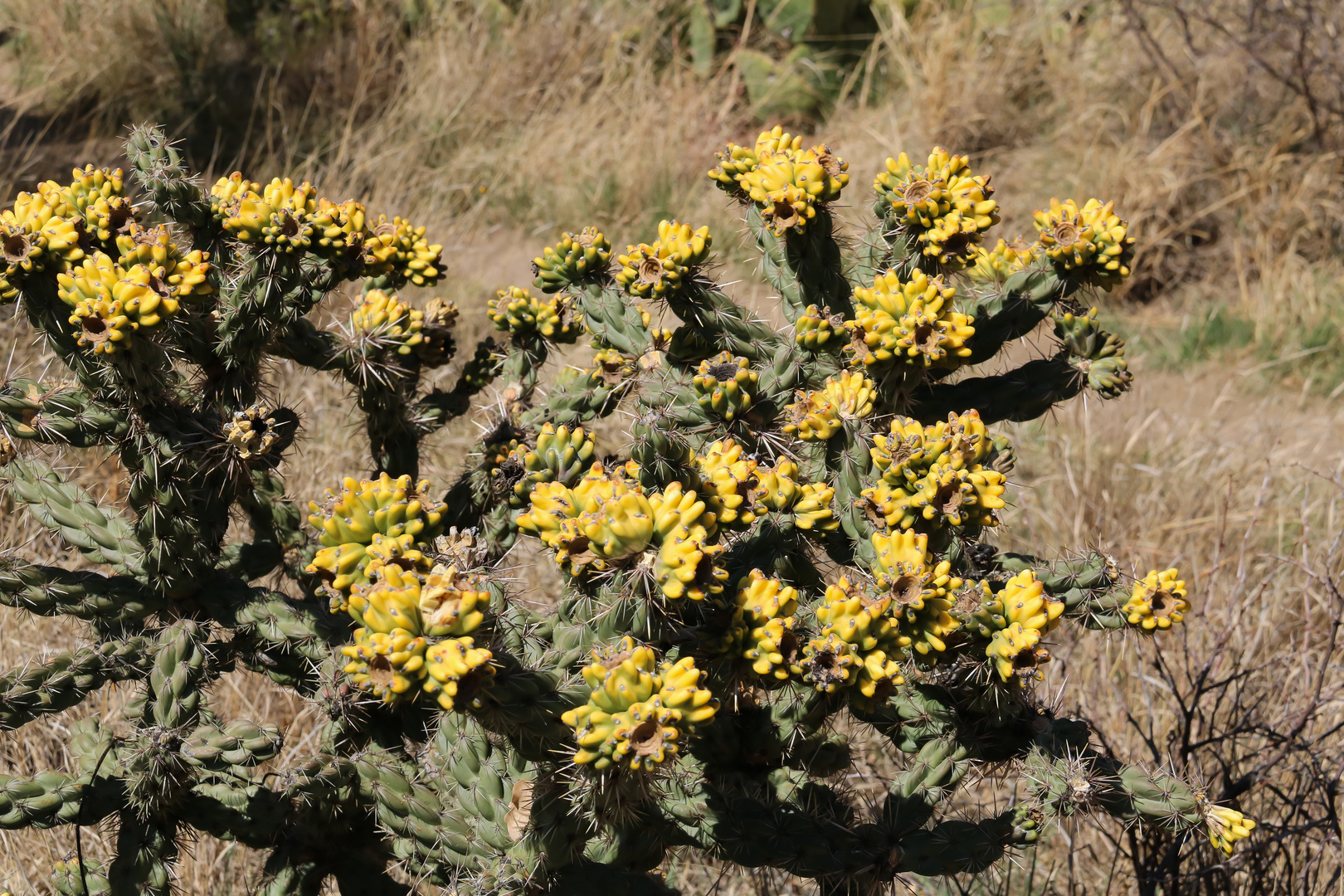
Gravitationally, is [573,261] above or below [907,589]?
above

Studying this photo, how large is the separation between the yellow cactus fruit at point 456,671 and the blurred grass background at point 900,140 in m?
2.19

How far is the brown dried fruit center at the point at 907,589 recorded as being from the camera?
5.10ft

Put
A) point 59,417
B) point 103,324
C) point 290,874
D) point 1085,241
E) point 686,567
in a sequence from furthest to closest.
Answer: point 290,874
point 1085,241
point 59,417
point 103,324
point 686,567

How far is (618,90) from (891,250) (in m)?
5.78

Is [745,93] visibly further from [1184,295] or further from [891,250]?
[891,250]

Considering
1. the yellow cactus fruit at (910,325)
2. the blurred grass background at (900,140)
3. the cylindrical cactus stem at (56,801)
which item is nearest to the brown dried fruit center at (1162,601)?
the yellow cactus fruit at (910,325)

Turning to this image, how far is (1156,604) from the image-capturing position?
1.78 meters

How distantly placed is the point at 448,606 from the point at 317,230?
38.8 inches

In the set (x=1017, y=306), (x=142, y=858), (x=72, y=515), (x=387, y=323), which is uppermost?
(x=1017, y=306)

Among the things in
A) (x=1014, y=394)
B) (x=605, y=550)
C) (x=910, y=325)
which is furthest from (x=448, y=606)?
(x=1014, y=394)

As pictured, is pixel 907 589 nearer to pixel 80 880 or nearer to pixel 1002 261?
pixel 1002 261

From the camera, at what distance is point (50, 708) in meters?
1.92

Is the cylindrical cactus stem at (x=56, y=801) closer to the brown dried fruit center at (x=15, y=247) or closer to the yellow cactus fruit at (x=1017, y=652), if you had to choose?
the brown dried fruit center at (x=15, y=247)

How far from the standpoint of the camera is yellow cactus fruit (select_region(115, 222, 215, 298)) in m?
1.69
